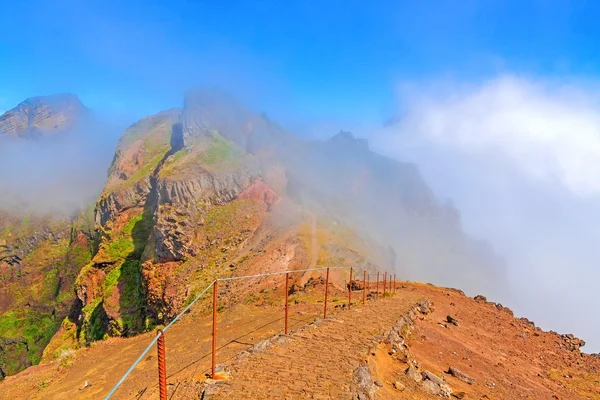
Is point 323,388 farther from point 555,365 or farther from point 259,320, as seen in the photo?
point 555,365

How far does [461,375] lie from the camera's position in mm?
10734

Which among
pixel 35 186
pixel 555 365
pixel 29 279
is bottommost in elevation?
pixel 29 279

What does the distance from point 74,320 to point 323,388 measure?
132ft

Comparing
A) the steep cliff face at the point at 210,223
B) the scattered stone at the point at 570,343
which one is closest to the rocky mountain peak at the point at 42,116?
the steep cliff face at the point at 210,223

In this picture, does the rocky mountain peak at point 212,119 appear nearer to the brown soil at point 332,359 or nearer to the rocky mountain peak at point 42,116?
the brown soil at point 332,359

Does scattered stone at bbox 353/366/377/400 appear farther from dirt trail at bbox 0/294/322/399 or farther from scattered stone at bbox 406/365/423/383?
dirt trail at bbox 0/294/322/399

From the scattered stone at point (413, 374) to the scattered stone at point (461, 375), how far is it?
2.25 metres

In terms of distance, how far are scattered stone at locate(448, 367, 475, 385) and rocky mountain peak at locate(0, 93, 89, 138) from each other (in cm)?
13930

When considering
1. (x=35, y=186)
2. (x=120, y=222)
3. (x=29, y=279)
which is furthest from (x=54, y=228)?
(x=120, y=222)

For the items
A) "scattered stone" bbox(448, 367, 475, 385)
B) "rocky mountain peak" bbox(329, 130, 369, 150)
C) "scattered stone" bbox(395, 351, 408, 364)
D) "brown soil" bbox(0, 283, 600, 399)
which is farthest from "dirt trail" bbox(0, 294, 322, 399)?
"rocky mountain peak" bbox(329, 130, 369, 150)

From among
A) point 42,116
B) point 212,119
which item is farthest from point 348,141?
point 42,116

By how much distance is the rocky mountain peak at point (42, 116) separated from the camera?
4648 inches

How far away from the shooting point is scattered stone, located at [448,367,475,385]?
10.6 m

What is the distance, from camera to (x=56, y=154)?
340 ft
